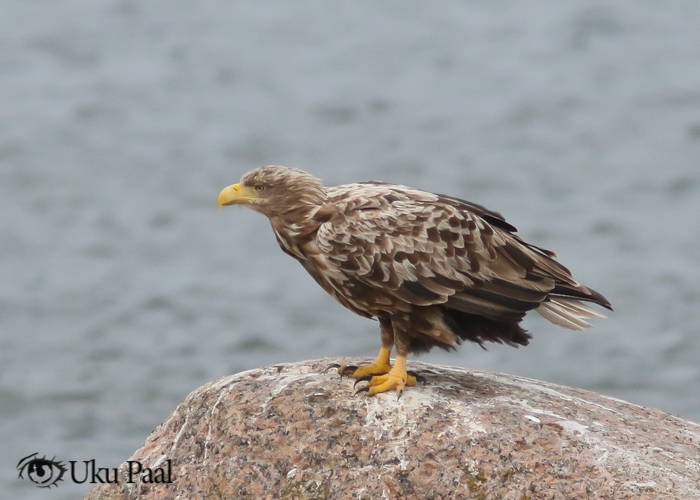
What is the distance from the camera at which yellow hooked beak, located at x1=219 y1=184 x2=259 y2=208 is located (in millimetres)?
8125

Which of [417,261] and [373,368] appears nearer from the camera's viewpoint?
[417,261]

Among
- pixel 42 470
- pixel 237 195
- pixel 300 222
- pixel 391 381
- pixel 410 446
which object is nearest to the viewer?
pixel 410 446

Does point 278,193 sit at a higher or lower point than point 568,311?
higher

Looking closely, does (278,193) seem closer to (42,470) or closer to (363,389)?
(363,389)

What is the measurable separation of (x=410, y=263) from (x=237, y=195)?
1.37 metres

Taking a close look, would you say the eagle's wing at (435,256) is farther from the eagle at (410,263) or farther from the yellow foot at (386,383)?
the yellow foot at (386,383)

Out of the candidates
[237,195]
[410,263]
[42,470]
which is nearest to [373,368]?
[410,263]

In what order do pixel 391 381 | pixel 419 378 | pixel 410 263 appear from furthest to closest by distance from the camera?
pixel 419 378, pixel 391 381, pixel 410 263

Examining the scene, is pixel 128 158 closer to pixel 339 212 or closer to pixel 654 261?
pixel 654 261

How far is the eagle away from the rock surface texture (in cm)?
37

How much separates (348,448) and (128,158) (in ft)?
56.4

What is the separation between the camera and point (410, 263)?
7.80m

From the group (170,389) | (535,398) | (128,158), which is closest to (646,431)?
(535,398)

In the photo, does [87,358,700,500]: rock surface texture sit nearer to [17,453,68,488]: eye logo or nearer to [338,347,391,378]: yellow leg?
[338,347,391,378]: yellow leg
